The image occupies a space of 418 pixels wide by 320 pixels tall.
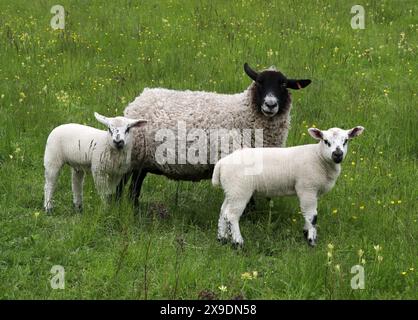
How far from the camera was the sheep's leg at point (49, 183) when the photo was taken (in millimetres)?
7749

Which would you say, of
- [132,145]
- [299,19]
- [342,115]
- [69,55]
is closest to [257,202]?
[132,145]

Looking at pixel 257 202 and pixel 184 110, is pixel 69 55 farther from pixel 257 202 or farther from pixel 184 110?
pixel 257 202

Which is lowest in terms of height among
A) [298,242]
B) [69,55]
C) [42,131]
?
[298,242]

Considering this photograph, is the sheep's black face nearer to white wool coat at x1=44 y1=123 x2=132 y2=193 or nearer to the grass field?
the grass field

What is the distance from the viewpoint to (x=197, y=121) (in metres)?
7.99

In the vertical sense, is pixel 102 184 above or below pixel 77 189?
above

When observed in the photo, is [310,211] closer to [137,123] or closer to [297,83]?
[297,83]

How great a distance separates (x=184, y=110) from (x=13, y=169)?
259cm

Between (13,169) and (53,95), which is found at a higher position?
(53,95)

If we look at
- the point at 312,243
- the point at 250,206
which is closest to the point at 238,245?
the point at 312,243

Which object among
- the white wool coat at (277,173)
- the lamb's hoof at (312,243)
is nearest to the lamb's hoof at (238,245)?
the white wool coat at (277,173)

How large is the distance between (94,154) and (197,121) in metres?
1.36

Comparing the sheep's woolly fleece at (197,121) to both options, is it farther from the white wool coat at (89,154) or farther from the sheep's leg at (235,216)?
the sheep's leg at (235,216)

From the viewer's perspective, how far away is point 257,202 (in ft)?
26.9
